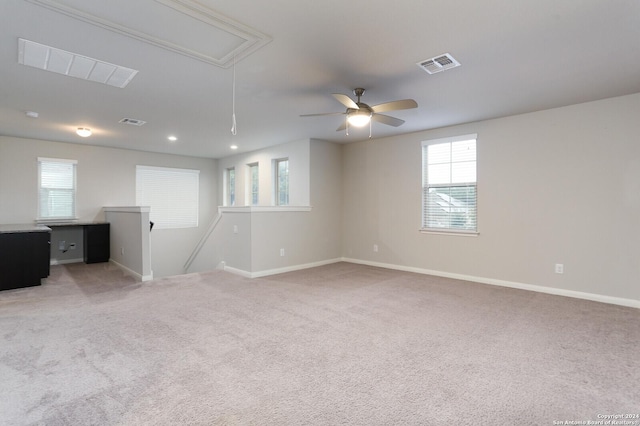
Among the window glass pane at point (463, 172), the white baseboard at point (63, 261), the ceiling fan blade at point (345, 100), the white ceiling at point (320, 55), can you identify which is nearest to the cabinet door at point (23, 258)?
the white ceiling at point (320, 55)

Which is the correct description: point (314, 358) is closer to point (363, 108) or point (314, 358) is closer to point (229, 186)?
point (363, 108)

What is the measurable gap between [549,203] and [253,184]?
20.6 feet

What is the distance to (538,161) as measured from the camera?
448 cm

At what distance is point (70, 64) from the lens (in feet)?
10.00

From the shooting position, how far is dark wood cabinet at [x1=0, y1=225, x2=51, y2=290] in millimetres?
4496

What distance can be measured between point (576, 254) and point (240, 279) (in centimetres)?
491

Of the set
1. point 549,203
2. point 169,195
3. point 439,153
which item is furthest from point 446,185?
point 169,195

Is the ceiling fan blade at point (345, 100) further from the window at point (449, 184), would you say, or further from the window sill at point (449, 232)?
the window sill at point (449, 232)

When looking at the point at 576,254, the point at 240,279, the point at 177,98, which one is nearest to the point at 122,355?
the point at 240,279

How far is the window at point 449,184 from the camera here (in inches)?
204

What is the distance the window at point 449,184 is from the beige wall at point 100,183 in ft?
19.8

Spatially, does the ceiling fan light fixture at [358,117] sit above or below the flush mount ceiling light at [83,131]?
below

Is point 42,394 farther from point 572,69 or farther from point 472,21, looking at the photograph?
point 572,69

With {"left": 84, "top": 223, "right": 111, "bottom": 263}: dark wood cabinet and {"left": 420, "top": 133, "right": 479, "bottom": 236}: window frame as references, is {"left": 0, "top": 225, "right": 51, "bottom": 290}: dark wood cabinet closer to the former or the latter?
{"left": 84, "top": 223, "right": 111, "bottom": 263}: dark wood cabinet
